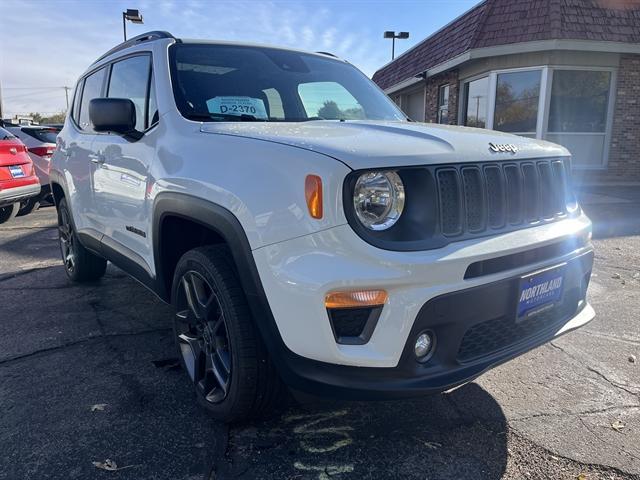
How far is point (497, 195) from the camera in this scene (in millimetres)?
2289

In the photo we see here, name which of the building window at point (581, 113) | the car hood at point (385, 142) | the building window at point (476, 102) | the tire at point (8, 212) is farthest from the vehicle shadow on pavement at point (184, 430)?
the building window at point (476, 102)

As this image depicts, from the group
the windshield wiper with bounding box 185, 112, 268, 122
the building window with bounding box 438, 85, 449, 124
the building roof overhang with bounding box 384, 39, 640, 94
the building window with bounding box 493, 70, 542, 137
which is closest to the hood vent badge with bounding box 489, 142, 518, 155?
the windshield wiper with bounding box 185, 112, 268, 122

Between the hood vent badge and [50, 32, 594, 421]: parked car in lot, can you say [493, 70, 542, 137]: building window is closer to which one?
[50, 32, 594, 421]: parked car in lot

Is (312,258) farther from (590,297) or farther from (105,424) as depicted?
(590,297)

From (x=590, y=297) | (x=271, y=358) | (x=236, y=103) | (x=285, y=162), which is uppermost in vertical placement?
(x=236, y=103)

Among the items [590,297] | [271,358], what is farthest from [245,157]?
[590,297]

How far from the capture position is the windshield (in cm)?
297

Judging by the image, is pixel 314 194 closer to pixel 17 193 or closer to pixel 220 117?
pixel 220 117

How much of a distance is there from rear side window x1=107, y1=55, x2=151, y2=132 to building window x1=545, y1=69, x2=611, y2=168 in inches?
439

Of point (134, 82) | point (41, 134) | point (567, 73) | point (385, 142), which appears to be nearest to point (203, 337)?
point (385, 142)

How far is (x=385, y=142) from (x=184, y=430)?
1.67m

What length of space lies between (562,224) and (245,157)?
158 centimetres

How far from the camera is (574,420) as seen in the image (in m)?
2.61

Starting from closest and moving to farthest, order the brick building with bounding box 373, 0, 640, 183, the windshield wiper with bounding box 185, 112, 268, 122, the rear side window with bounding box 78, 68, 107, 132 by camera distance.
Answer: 1. the windshield wiper with bounding box 185, 112, 268, 122
2. the rear side window with bounding box 78, 68, 107, 132
3. the brick building with bounding box 373, 0, 640, 183
